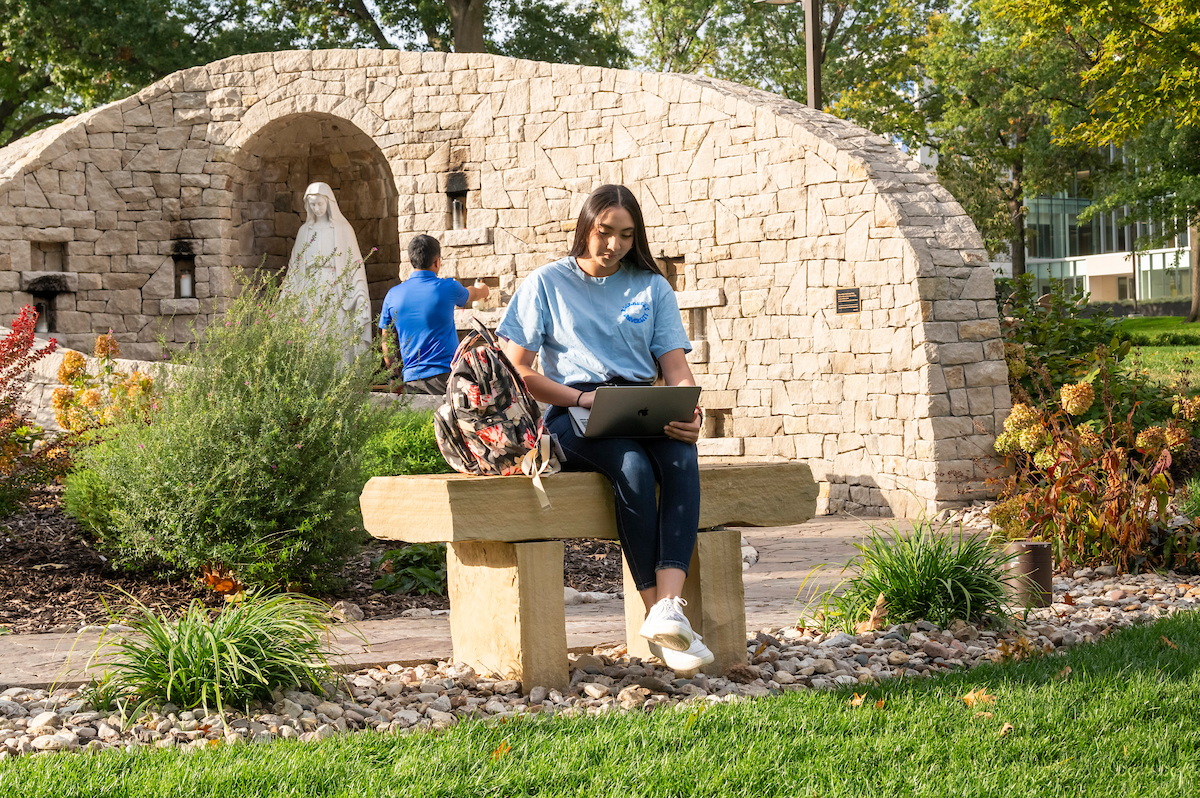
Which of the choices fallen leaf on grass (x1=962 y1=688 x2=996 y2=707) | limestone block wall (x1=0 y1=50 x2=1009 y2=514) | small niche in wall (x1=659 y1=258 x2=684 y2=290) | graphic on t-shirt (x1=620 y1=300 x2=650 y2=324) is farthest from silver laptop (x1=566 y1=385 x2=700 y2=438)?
small niche in wall (x1=659 y1=258 x2=684 y2=290)

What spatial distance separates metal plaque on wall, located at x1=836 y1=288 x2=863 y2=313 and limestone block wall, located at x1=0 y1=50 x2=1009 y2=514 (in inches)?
1.2

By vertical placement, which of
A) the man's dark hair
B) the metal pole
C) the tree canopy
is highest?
the tree canopy

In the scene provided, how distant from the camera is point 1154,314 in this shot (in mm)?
42156

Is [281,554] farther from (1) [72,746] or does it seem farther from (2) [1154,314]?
(2) [1154,314]

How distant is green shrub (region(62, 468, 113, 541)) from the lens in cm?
555

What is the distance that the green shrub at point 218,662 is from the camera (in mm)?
3205

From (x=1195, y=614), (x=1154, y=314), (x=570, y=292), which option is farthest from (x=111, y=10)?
(x=1154, y=314)

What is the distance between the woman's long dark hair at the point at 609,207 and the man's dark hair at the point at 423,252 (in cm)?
411

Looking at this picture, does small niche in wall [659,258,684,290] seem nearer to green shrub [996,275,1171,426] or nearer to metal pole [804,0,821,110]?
metal pole [804,0,821,110]

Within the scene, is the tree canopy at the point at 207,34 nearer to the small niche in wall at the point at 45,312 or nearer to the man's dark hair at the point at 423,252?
the small niche in wall at the point at 45,312

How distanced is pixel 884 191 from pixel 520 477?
5536mm

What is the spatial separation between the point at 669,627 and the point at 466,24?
1596 centimetres

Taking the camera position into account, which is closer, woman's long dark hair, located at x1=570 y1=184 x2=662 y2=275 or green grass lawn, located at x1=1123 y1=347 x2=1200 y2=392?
woman's long dark hair, located at x1=570 y1=184 x2=662 y2=275

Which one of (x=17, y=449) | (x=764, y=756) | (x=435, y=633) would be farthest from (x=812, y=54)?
(x=764, y=756)
